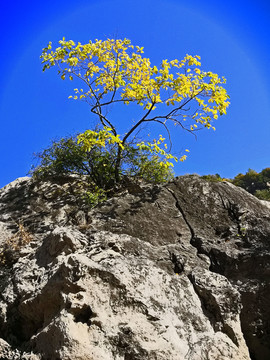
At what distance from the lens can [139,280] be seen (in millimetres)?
4527

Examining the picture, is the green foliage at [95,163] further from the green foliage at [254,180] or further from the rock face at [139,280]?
the green foliage at [254,180]

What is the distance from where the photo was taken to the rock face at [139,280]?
3.98 m

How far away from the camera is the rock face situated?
398 cm

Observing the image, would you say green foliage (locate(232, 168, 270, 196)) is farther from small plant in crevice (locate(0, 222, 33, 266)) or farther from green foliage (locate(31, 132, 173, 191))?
small plant in crevice (locate(0, 222, 33, 266))

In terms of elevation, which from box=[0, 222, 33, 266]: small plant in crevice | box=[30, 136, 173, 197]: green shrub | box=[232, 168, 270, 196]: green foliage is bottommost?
box=[0, 222, 33, 266]: small plant in crevice

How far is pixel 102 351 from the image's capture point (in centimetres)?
380

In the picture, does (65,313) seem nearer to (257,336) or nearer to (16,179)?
(257,336)

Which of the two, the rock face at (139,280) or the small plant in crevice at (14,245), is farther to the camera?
the small plant in crevice at (14,245)

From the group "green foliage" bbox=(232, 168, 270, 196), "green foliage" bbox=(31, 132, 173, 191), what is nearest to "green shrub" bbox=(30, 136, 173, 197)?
"green foliage" bbox=(31, 132, 173, 191)

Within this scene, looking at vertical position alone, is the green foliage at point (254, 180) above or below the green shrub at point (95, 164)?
above

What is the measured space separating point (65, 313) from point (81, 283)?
15.8 inches

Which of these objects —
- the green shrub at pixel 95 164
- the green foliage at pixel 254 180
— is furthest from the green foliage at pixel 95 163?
the green foliage at pixel 254 180

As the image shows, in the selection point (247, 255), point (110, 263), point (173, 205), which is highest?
point (173, 205)

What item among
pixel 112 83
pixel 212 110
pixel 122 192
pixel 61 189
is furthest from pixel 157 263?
pixel 112 83
